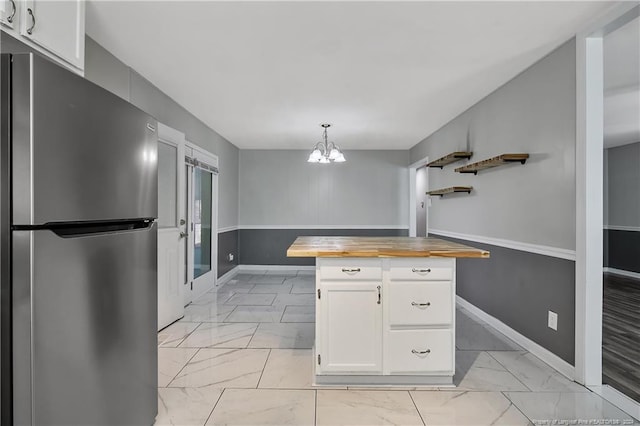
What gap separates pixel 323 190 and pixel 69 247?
17.4ft

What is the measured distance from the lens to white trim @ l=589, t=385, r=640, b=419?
1.89 m

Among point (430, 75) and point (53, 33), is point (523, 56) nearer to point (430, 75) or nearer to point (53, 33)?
point (430, 75)

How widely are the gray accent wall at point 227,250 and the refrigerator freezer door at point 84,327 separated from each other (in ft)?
12.1

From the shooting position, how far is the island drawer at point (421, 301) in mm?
2131

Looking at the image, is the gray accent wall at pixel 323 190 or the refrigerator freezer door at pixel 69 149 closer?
the refrigerator freezer door at pixel 69 149

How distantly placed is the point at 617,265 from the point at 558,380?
18.0ft

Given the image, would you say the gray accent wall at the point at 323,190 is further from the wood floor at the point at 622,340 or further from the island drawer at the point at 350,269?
the island drawer at the point at 350,269

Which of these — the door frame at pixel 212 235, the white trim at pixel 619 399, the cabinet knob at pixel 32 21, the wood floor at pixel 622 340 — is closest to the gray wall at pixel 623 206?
the wood floor at pixel 622 340

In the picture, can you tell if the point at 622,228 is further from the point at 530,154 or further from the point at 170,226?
the point at 170,226

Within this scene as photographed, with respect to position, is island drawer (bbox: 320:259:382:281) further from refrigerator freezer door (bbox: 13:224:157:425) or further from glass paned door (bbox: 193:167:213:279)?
glass paned door (bbox: 193:167:213:279)

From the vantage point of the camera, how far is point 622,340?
2.88 meters

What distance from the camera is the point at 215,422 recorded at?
1.83 metres

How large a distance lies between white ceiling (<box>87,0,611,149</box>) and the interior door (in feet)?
1.85

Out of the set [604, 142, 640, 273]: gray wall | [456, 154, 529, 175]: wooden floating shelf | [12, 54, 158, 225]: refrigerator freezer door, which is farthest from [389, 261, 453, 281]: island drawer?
[604, 142, 640, 273]: gray wall
